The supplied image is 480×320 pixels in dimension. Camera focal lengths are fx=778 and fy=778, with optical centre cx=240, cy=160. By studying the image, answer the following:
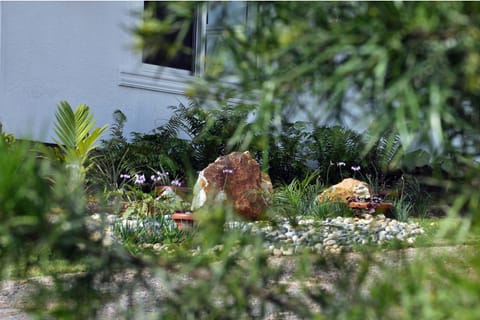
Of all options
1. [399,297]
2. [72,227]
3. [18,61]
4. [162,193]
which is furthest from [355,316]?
[18,61]

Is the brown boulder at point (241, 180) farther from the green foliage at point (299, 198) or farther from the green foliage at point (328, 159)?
the green foliage at point (328, 159)

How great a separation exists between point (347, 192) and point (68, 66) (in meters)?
3.85

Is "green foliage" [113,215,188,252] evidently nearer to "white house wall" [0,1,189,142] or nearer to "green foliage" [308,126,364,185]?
"white house wall" [0,1,189,142]

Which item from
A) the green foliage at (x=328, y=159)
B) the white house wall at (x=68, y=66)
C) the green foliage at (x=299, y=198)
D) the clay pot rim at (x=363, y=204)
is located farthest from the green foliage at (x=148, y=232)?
the green foliage at (x=328, y=159)

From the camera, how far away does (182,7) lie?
3.33 ft

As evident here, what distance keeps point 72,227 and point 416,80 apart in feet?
1.57

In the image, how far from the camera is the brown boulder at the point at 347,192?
30.9ft

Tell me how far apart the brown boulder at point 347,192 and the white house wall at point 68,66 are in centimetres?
262

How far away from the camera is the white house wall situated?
30.3 feet

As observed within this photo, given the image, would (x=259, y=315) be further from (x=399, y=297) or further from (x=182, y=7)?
(x=182, y=7)

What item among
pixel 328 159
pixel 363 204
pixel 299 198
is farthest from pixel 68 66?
pixel 363 204

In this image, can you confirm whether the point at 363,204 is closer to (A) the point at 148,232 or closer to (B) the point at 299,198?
(B) the point at 299,198

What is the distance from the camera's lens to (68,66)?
985 centimetres

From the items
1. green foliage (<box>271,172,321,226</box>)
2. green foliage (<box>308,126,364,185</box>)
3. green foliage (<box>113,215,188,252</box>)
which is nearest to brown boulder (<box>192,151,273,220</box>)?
green foliage (<box>271,172,321,226</box>)
